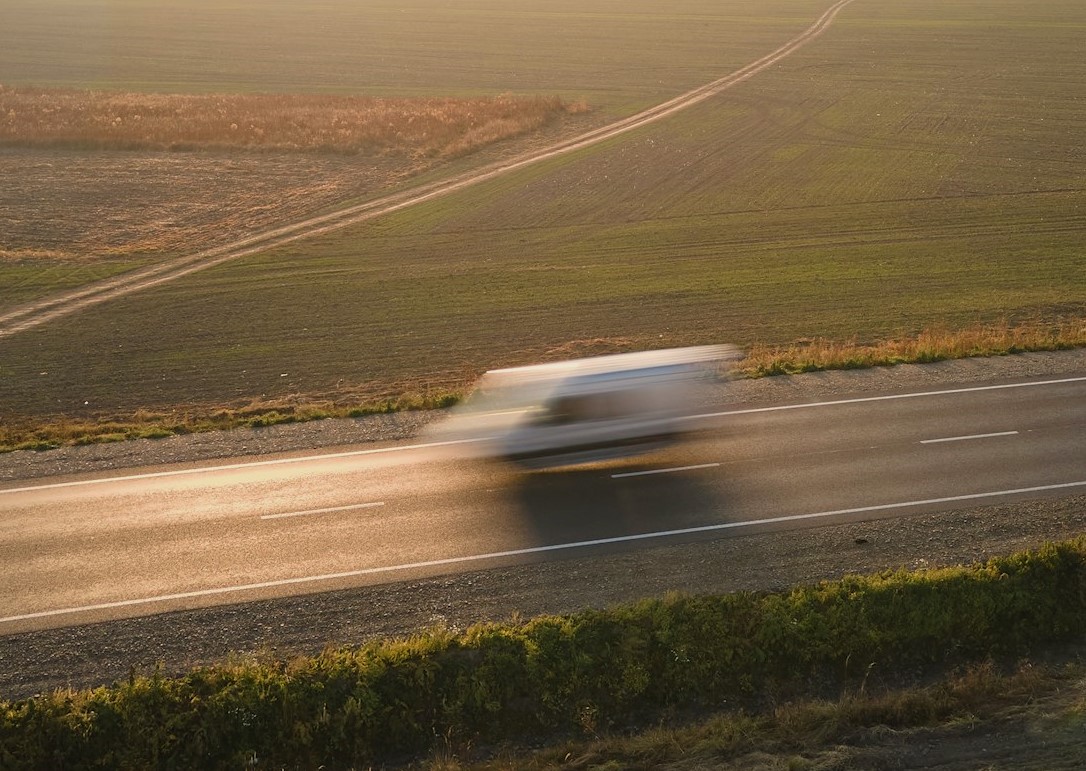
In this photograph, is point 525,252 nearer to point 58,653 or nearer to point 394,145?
point 394,145

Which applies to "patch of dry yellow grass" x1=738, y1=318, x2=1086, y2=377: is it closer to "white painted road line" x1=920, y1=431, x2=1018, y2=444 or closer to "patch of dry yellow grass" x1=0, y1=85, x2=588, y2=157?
"white painted road line" x1=920, y1=431, x2=1018, y2=444

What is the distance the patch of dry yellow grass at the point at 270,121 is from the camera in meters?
51.3

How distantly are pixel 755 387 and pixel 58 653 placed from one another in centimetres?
1326

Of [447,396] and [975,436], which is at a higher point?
[447,396]

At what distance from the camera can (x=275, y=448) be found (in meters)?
19.1

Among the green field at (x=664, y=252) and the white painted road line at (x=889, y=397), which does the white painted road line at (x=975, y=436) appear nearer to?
the white painted road line at (x=889, y=397)

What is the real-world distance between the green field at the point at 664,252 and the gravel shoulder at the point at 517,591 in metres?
9.62

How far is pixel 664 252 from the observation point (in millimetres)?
35062

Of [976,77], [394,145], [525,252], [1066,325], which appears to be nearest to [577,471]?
[1066,325]

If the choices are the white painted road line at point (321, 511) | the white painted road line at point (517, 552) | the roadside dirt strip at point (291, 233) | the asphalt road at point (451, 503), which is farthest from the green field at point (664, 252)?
the white painted road line at point (517, 552)

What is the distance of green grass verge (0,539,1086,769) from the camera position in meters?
11.9

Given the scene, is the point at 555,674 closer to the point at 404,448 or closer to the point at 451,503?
the point at 451,503

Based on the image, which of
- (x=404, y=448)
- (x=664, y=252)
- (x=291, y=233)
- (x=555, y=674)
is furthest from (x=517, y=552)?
(x=291, y=233)

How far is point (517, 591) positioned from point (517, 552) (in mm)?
991
